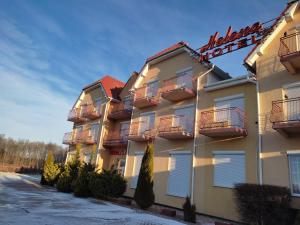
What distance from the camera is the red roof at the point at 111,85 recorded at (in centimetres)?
2825

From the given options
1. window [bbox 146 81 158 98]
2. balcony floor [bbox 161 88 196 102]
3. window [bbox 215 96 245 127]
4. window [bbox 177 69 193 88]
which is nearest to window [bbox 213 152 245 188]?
window [bbox 215 96 245 127]

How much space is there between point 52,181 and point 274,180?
2104cm

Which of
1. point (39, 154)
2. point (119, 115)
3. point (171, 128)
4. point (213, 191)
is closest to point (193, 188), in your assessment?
point (213, 191)

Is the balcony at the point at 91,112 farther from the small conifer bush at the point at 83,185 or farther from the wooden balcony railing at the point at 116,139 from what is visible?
the small conifer bush at the point at 83,185

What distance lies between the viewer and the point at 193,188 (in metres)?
16.4

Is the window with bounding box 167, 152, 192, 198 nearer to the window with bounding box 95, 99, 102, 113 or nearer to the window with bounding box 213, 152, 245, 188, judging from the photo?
the window with bounding box 213, 152, 245, 188

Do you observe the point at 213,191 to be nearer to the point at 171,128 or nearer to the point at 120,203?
the point at 171,128

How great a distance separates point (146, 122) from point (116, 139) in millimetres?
4571

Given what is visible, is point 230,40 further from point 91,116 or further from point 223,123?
point 91,116

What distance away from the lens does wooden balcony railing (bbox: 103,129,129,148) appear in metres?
24.2

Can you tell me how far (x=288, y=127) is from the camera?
11977 millimetres

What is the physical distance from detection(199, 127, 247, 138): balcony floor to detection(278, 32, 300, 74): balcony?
393 centimetres

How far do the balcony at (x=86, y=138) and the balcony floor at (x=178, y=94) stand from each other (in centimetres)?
1090

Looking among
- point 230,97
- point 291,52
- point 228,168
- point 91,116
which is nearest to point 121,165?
point 91,116
